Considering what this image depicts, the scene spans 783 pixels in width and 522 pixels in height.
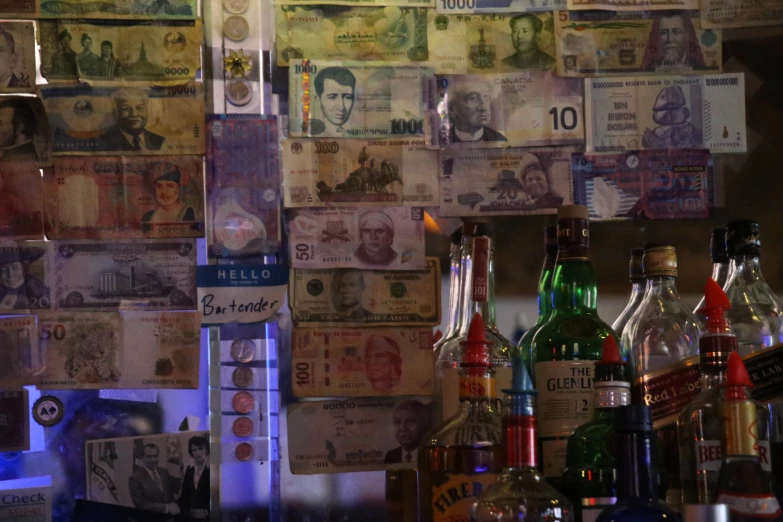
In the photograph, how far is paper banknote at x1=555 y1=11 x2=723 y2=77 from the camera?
138 cm

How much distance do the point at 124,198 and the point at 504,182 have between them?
1.73ft

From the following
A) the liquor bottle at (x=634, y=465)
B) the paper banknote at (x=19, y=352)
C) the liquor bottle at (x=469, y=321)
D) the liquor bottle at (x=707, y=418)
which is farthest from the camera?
the paper banknote at (x=19, y=352)

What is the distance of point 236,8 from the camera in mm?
1362

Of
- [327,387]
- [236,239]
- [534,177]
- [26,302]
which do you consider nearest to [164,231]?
[236,239]

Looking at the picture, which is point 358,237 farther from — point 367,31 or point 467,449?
point 467,449

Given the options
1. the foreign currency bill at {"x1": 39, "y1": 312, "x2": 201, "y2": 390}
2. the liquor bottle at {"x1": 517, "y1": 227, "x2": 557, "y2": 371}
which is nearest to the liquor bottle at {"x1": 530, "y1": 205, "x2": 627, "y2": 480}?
the liquor bottle at {"x1": 517, "y1": 227, "x2": 557, "y2": 371}

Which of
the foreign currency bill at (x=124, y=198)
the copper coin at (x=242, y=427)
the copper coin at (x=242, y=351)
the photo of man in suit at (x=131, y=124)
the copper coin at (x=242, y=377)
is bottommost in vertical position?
the copper coin at (x=242, y=427)

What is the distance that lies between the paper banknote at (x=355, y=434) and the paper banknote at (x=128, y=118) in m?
0.40

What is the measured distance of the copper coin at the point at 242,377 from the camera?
131cm

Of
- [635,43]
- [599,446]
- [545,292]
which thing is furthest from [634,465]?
[635,43]

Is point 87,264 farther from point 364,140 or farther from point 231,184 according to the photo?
point 364,140

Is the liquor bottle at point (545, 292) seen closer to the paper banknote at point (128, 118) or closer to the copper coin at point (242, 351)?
the copper coin at point (242, 351)

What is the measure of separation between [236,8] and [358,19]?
0.56ft

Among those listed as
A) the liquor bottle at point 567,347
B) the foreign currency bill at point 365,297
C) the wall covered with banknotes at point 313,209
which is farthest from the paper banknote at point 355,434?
the liquor bottle at point 567,347
